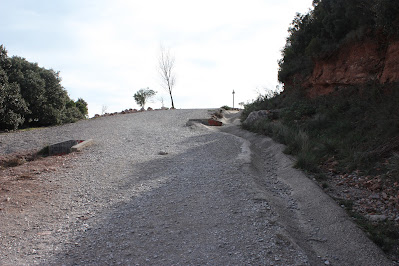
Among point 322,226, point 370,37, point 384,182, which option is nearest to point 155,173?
point 322,226

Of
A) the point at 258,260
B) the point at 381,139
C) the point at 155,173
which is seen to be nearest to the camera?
the point at 258,260

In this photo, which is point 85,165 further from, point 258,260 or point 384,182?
point 384,182

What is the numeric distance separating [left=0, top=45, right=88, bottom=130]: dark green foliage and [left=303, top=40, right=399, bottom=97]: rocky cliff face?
37.2 feet

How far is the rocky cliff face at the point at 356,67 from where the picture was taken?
8.09m

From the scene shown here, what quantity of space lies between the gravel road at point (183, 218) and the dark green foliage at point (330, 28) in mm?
4456

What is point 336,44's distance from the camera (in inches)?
421

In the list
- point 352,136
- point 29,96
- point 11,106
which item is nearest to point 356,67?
point 352,136

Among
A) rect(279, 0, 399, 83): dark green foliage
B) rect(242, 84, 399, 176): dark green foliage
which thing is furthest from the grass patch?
rect(279, 0, 399, 83): dark green foliage

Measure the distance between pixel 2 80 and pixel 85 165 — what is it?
671cm

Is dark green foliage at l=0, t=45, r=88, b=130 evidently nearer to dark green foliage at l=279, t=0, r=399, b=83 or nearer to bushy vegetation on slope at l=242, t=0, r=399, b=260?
bushy vegetation on slope at l=242, t=0, r=399, b=260

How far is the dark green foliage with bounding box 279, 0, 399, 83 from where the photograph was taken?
25.6ft

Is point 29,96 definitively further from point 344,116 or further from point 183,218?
point 344,116

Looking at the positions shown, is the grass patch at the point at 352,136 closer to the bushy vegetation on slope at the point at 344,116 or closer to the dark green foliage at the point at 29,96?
the bushy vegetation on slope at the point at 344,116

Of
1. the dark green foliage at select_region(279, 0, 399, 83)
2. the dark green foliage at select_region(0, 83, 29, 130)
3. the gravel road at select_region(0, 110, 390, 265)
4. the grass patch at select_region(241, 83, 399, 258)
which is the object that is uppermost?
the dark green foliage at select_region(279, 0, 399, 83)
